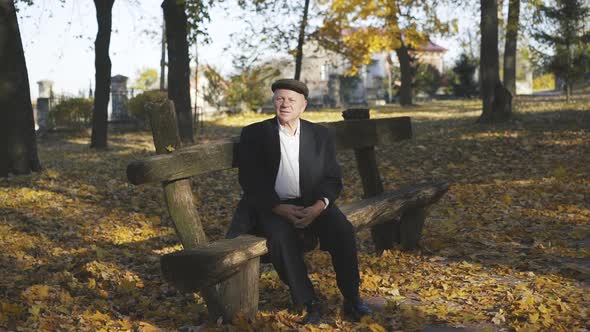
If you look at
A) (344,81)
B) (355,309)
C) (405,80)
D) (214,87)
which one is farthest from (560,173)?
(344,81)

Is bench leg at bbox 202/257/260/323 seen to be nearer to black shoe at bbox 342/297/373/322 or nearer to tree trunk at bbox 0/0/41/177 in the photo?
black shoe at bbox 342/297/373/322

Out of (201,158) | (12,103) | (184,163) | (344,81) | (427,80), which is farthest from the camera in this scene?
(344,81)

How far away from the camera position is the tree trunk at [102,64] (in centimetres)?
1805

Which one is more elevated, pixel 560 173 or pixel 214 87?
pixel 214 87

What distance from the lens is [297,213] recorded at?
4.50 metres

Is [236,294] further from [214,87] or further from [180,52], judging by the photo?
[214,87]

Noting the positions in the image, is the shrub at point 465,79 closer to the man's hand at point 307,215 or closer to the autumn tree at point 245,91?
the autumn tree at point 245,91

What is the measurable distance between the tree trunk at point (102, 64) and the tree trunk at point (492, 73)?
9629 millimetres

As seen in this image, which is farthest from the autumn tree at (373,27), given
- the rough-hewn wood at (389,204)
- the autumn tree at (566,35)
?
the rough-hewn wood at (389,204)

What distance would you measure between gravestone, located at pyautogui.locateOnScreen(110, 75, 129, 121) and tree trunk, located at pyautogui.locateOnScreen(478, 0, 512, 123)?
48.6 ft

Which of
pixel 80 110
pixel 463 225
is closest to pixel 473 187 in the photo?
pixel 463 225

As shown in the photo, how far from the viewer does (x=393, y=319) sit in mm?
4566

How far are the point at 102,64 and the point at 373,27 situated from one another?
14.0 meters

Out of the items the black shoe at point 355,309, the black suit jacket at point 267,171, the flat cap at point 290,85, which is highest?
the flat cap at point 290,85
